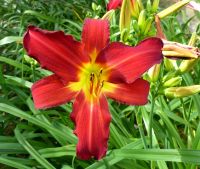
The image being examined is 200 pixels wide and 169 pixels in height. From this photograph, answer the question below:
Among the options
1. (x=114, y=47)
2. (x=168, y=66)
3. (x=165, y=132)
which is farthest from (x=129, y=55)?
(x=165, y=132)

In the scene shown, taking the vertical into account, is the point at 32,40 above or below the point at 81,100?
above

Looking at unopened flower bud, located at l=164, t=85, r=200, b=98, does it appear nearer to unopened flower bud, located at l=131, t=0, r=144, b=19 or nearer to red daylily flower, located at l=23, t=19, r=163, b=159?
red daylily flower, located at l=23, t=19, r=163, b=159

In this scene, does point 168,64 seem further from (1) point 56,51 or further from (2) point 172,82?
(1) point 56,51

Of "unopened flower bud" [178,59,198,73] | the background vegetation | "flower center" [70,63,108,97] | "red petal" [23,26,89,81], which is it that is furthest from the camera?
the background vegetation

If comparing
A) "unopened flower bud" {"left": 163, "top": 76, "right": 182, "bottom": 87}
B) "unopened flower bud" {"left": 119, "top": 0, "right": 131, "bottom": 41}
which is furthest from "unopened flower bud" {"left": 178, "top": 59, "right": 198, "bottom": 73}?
"unopened flower bud" {"left": 119, "top": 0, "right": 131, "bottom": 41}

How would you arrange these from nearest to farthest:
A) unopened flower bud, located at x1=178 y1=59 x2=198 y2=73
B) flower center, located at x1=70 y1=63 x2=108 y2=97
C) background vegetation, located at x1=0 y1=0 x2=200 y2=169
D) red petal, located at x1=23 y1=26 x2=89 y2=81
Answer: red petal, located at x1=23 y1=26 x2=89 y2=81 → flower center, located at x1=70 y1=63 x2=108 y2=97 → unopened flower bud, located at x1=178 y1=59 x2=198 y2=73 → background vegetation, located at x1=0 y1=0 x2=200 y2=169

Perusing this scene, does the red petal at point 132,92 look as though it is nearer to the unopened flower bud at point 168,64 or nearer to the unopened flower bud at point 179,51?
the unopened flower bud at point 179,51

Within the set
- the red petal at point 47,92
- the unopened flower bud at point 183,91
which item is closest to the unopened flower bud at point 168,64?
the unopened flower bud at point 183,91

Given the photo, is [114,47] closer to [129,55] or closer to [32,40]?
[129,55]
